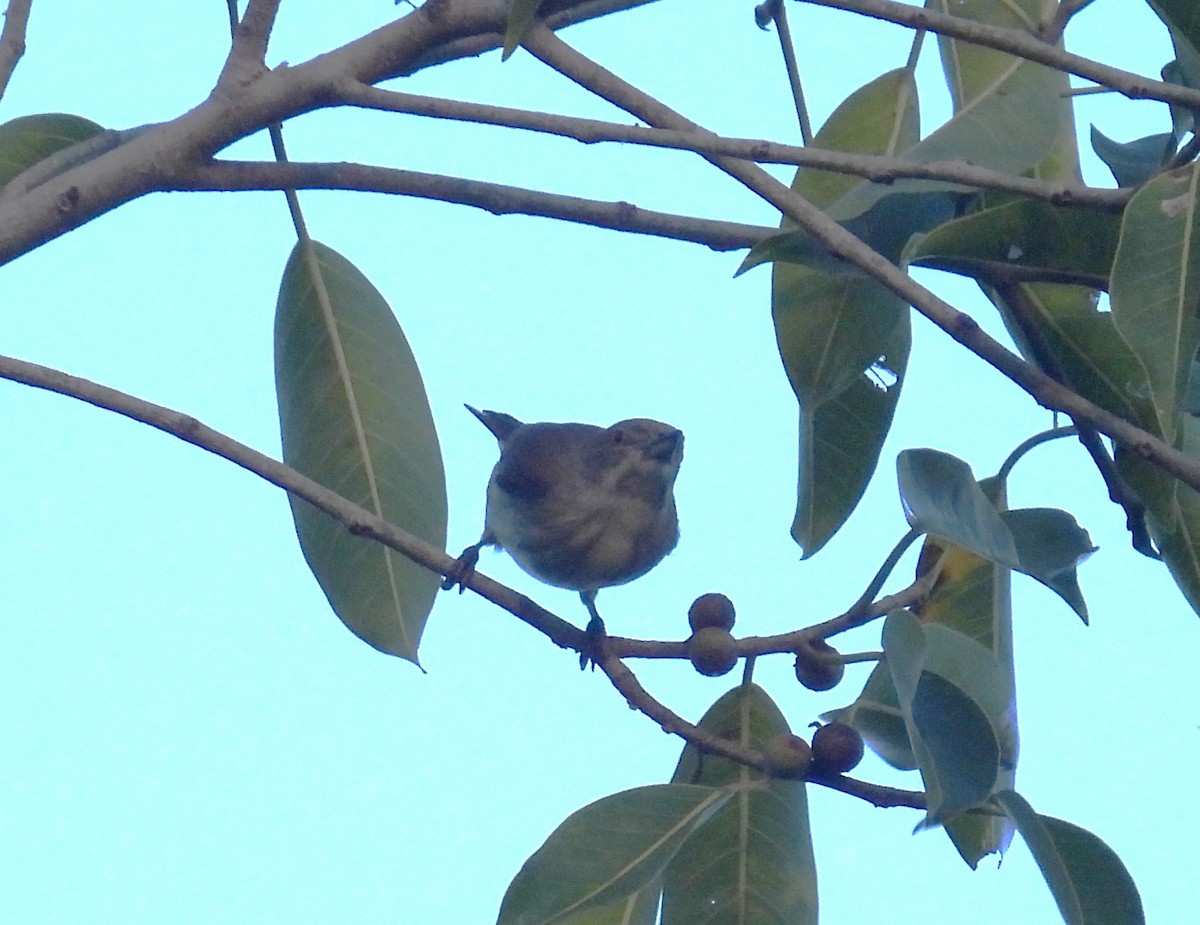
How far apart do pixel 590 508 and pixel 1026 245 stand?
1.89m

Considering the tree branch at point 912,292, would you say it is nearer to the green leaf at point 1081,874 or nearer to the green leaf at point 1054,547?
the green leaf at point 1054,547

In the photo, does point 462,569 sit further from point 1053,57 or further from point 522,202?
point 1053,57

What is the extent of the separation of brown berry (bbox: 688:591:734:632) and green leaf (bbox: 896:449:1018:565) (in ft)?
1.53

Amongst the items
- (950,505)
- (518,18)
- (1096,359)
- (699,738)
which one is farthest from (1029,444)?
(518,18)

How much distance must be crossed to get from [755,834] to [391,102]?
4.25 ft

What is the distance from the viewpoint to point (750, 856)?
95.4 inches

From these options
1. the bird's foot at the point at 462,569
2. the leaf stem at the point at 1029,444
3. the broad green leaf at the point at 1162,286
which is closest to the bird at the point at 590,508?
the bird's foot at the point at 462,569

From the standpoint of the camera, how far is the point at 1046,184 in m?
1.79

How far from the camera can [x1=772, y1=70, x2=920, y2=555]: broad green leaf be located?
7.95ft

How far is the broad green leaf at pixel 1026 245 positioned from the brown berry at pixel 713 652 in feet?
2.04

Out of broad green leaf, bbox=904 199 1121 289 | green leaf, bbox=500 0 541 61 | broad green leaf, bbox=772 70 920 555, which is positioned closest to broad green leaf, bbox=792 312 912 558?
broad green leaf, bbox=772 70 920 555

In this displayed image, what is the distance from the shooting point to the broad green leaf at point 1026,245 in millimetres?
2045

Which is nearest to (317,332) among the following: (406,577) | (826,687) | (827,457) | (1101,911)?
(406,577)

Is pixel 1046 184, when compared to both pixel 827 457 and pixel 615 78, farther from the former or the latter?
pixel 827 457
